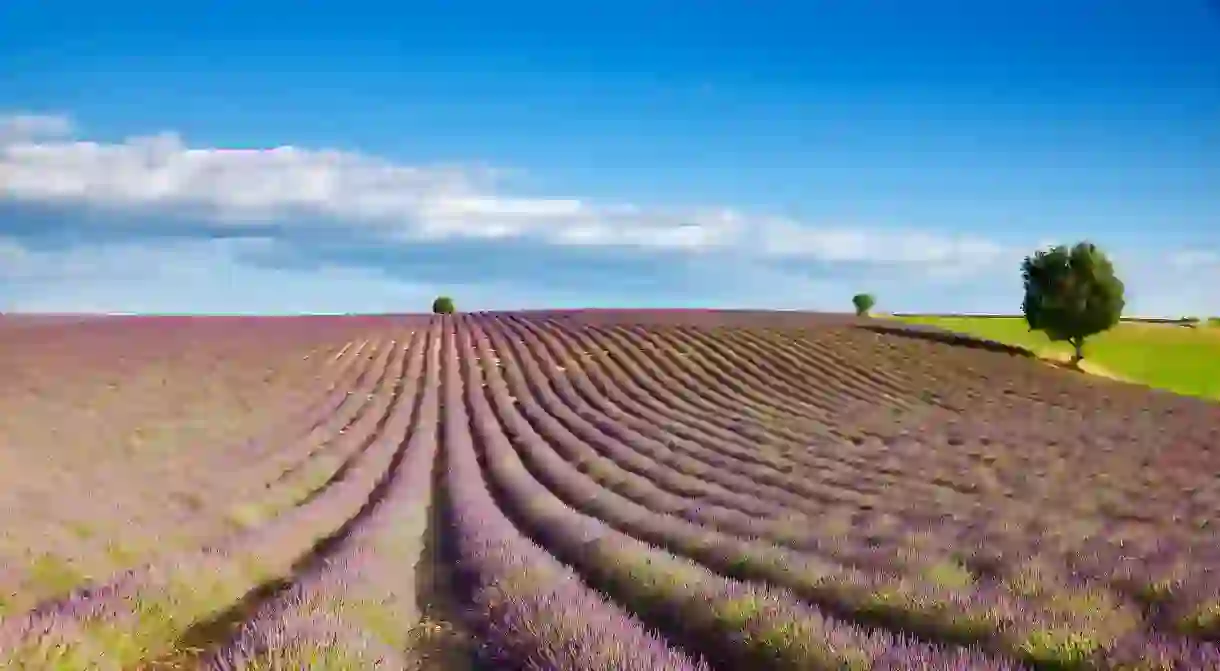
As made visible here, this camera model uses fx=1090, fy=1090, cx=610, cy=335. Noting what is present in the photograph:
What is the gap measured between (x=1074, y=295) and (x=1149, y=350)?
32.1ft

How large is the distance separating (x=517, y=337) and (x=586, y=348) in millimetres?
5965

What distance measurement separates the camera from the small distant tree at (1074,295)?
149 feet

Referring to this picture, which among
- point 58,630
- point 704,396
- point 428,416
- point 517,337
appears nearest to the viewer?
point 58,630

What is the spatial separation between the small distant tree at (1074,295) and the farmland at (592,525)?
48.5 feet

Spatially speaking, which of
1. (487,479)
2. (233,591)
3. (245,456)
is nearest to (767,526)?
(233,591)

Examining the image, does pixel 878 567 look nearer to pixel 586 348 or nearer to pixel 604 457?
pixel 604 457

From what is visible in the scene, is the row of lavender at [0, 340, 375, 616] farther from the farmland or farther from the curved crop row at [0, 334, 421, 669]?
the curved crop row at [0, 334, 421, 669]

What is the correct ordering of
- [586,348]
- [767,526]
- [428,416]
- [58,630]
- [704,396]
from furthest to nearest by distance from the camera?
[586,348] < [704,396] < [428,416] < [767,526] < [58,630]

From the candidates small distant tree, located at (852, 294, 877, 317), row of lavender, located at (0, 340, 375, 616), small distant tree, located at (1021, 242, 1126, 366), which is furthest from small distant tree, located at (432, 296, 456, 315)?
row of lavender, located at (0, 340, 375, 616)

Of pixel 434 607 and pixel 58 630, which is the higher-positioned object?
pixel 58 630

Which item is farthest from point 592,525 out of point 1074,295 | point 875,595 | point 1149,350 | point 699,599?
point 1149,350

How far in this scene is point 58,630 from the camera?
5641 millimetres

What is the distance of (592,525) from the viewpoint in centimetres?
1095

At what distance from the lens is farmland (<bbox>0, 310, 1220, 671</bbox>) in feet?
19.3
